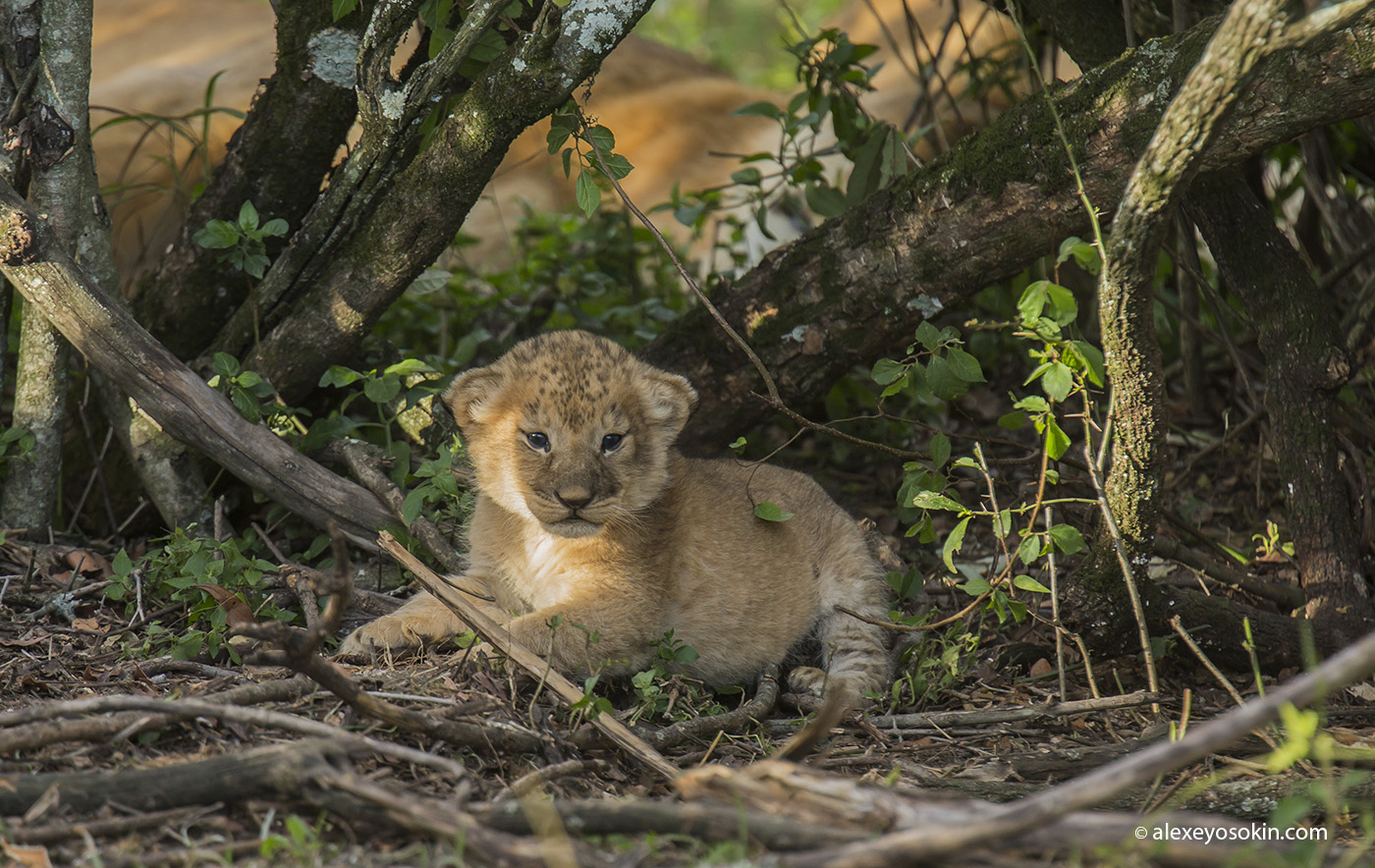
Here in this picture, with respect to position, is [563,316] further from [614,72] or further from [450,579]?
[614,72]

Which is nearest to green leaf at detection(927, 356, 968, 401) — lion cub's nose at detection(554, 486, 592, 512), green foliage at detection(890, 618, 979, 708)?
green foliage at detection(890, 618, 979, 708)

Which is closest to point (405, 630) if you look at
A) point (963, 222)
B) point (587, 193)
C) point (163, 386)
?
point (163, 386)

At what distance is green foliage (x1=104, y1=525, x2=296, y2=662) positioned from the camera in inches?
150

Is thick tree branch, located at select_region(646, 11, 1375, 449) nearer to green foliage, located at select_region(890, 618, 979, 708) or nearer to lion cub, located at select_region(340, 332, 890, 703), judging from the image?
lion cub, located at select_region(340, 332, 890, 703)

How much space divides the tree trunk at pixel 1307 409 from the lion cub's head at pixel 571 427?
2.25m

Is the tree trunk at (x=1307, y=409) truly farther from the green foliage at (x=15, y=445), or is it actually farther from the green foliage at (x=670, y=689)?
the green foliage at (x=15, y=445)

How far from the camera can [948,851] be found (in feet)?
6.48

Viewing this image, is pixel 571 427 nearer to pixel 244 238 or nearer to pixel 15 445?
pixel 244 238

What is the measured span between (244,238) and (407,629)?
73.5 inches

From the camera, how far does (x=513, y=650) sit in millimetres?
3451

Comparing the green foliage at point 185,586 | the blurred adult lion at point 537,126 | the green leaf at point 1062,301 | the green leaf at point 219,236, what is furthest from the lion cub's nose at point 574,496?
the blurred adult lion at point 537,126

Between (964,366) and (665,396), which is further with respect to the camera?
(665,396)

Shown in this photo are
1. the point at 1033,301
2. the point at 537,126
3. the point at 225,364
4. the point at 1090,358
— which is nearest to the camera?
the point at 1033,301

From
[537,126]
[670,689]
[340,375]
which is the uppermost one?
[537,126]
